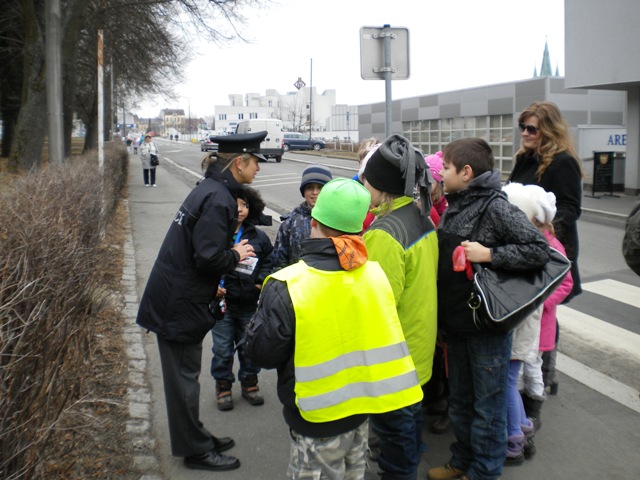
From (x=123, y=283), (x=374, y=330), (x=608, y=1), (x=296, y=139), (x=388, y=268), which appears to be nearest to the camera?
(x=374, y=330)

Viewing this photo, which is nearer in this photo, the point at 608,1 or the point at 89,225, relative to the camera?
→ the point at 89,225

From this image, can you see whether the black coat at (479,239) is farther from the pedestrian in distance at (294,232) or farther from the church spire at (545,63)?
the church spire at (545,63)

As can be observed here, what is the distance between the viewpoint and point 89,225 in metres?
5.18

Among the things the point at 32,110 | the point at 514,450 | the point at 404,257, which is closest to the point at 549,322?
the point at 514,450

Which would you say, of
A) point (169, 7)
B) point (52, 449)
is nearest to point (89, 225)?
point (52, 449)

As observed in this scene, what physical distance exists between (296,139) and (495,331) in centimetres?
4948

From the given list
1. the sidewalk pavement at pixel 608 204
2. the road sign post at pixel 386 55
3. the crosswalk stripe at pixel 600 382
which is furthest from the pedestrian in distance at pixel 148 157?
the crosswalk stripe at pixel 600 382

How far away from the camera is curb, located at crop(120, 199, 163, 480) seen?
134 inches

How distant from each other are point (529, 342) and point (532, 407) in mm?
629

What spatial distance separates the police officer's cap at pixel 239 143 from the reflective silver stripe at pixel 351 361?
4.65ft

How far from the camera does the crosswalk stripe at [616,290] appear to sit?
7242mm

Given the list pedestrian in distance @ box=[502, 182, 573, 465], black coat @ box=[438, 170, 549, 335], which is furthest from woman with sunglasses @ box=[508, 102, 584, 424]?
black coat @ box=[438, 170, 549, 335]

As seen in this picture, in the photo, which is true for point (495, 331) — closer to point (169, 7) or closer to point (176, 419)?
point (176, 419)

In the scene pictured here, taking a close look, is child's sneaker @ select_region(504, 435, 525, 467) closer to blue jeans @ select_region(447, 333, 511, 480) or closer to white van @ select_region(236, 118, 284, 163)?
blue jeans @ select_region(447, 333, 511, 480)
